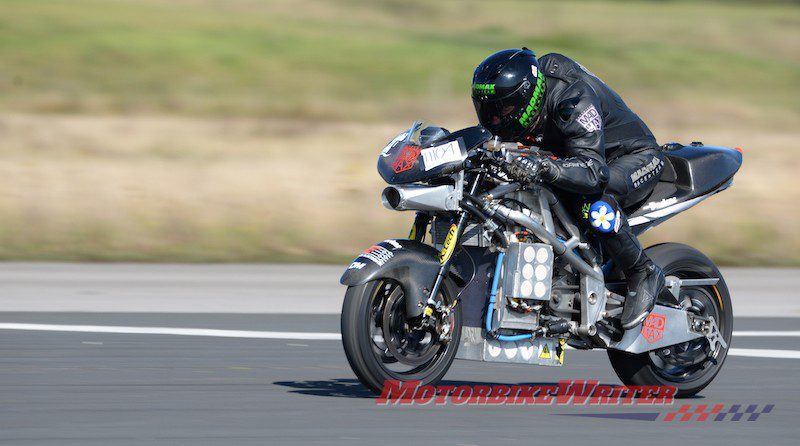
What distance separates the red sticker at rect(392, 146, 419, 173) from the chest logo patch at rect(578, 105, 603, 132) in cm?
86

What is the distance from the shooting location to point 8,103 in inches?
1304

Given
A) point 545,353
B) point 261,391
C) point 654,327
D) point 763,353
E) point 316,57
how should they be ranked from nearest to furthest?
point 545,353
point 261,391
point 654,327
point 763,353
point 316,57

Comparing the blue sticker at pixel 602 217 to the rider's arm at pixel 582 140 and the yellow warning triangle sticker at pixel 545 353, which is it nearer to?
the rider's arm at pixel 582 140

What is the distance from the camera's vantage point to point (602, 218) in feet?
24.1

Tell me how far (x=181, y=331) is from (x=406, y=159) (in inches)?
141

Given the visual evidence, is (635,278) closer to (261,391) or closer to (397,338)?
(397,338)

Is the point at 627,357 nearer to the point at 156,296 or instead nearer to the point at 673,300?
the point at 673,300

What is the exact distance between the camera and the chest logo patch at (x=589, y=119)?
7211mm

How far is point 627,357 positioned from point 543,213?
3.63 feet

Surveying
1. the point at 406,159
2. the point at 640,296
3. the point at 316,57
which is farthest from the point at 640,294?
the point at 316,57

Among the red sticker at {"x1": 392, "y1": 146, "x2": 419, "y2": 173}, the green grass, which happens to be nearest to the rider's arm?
the red sticker at {"x1": 392, "y1": 146, "x2": 419, "y2": 173}

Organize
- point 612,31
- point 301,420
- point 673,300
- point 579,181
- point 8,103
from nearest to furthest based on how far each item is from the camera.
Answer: point 301,420, point 579,181, point 673,300, point 8,103, point 612,31

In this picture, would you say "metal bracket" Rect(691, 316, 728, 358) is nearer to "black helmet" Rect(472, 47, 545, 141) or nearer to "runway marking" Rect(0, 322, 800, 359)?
"black helmet" Rect(472, 47, 545, 141)

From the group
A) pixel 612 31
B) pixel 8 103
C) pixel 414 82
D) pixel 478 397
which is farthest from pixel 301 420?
pixel 612 31
